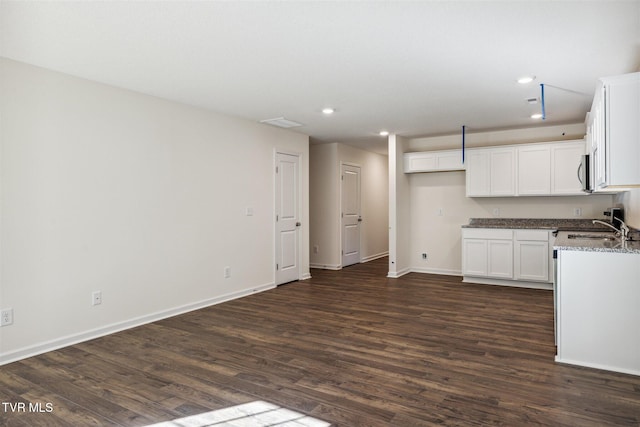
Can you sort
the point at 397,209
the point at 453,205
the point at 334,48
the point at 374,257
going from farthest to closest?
the point at 374,257 → the point at 453,205 → the point at 397,209 → the point at 334,48

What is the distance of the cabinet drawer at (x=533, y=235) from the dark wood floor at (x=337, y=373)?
1.41 meters

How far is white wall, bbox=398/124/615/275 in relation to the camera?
600cm

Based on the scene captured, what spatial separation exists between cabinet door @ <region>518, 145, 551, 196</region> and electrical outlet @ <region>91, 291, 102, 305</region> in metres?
5.58

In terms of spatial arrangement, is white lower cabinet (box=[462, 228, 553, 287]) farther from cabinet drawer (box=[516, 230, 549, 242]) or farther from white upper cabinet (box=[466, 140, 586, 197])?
white upper cabinet (box=[466, 140, 586, 197])

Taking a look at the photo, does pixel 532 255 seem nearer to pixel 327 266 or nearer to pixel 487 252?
pixel 487 252

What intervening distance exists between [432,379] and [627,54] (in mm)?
2936

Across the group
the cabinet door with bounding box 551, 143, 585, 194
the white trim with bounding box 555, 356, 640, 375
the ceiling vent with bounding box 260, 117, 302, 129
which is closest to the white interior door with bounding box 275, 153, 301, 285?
the ceiling vent with bounding box 260, 117, 302, 129

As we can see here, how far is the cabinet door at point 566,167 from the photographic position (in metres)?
5.61

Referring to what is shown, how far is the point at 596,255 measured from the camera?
2975mm

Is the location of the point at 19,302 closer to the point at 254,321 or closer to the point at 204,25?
the point at 254,321

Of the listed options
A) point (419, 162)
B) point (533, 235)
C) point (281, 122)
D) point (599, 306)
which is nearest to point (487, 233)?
point (533, 235)

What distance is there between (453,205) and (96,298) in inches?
212

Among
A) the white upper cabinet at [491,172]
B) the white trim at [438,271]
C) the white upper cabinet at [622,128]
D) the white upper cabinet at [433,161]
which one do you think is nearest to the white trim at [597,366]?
the white upper cabinet at [622,128]

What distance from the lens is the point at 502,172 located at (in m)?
6.12
